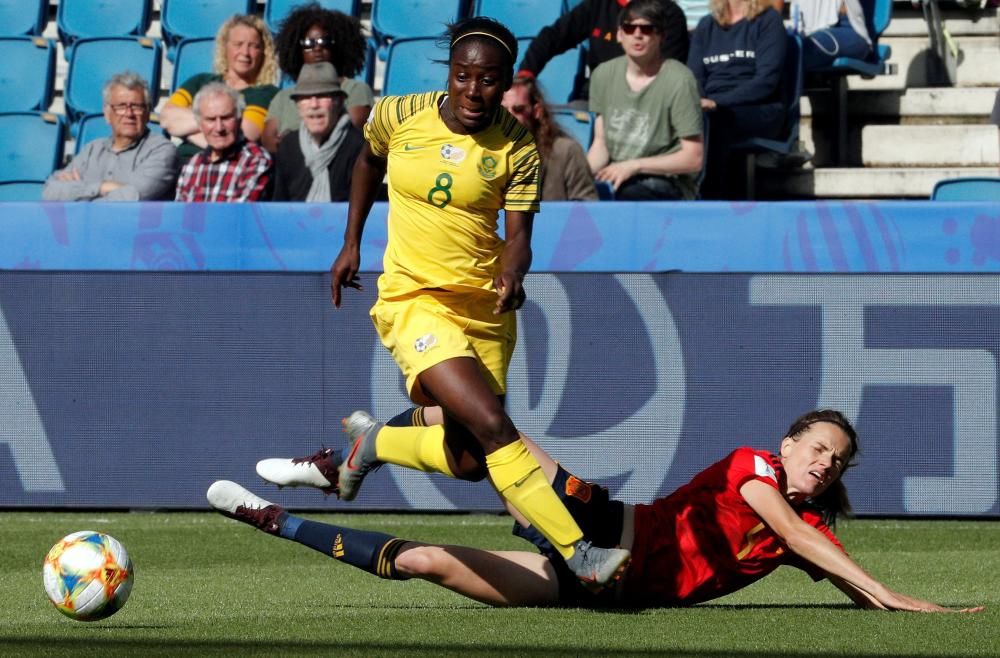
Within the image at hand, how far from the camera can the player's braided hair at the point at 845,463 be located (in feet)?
17.9

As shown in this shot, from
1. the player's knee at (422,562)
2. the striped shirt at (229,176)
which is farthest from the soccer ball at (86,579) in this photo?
the striped shirt at (229,176)

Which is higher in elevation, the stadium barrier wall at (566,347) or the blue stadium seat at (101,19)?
the blue stadium seat at (101,19)

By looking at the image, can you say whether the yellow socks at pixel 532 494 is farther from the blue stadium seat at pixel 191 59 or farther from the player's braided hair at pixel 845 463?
the blue stadium seat at pixel 191 59

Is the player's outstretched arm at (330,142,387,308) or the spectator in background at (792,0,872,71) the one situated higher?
the spectator in background at (792,0,872,71)

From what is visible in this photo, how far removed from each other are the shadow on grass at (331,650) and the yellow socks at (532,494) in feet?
2.53

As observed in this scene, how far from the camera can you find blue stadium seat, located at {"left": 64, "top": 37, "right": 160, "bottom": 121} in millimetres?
13266

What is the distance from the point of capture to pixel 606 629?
494 centimetres

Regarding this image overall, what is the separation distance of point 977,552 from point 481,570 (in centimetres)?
311

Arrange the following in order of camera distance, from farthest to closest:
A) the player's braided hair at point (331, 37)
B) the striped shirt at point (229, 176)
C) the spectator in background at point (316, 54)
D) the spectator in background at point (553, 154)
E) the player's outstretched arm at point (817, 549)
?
the player's braided hair at point (331, 37), the spectator in background at point (316, 54), the striped shirt at point (229, 176), the spectator in background at point (553, 154), the player's outstretched arm at point (817, 549)

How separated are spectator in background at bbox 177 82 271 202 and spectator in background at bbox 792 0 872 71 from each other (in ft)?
13.5

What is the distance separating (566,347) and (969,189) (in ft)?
8.72

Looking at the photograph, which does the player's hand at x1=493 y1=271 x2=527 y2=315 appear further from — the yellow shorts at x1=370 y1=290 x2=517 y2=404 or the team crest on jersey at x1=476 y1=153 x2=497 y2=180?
the team crest on jersey at x1=476 y1=153 x2=497 y2=180

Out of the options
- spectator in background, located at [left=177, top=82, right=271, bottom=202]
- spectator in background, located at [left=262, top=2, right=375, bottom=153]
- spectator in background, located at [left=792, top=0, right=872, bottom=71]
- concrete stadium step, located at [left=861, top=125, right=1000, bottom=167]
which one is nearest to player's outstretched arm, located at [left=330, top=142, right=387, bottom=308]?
spectator in background, located at [left=177, top=82, right=271, bottom=202]

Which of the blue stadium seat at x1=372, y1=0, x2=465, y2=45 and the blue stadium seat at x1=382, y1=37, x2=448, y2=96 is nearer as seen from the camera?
the blue stadium seat at x1=382, y1=37, x2=448, y2=96
